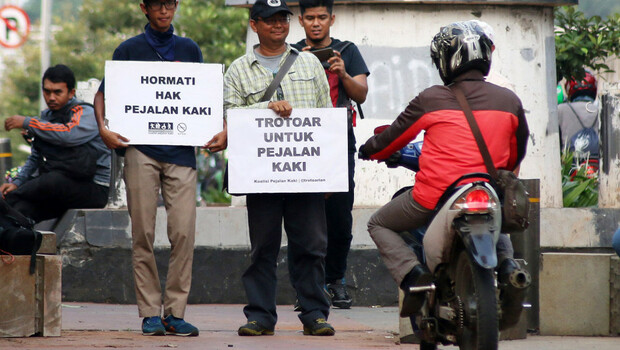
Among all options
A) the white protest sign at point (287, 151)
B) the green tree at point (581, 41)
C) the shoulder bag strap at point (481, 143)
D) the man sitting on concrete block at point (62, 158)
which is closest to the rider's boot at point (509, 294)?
the shoulder bag strap at point (481, 143)

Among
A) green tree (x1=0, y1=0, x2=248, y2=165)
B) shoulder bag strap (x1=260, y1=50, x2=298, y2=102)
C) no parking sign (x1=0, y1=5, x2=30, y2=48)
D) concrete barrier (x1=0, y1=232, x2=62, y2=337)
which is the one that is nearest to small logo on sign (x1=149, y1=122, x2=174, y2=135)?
shoulder bag strap (x1=260, y1=50, x2=298, y2=102)

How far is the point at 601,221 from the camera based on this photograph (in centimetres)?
930

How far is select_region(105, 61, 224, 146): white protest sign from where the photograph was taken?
707 cm

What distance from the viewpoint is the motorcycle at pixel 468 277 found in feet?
17.4

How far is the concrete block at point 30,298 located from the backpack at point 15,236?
64 millimetres

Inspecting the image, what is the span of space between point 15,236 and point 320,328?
1924 mm

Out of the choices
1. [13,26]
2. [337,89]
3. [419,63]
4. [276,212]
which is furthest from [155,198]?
[13,26]

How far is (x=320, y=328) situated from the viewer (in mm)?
7047

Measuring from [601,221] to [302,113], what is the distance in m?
3.38

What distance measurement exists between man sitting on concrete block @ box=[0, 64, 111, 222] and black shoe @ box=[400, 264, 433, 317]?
4.36 metres

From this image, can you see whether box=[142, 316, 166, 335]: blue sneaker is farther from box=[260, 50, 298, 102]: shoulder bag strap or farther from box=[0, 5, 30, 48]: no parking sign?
box=[0, 5, 30, 48]: no parking sign

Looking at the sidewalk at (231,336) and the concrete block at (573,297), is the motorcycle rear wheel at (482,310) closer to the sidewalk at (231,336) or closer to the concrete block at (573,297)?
the sidewalk at (231,336)

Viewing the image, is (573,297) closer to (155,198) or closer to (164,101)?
(155,198)

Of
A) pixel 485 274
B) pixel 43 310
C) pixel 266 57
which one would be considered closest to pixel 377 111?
pixel 266 57
